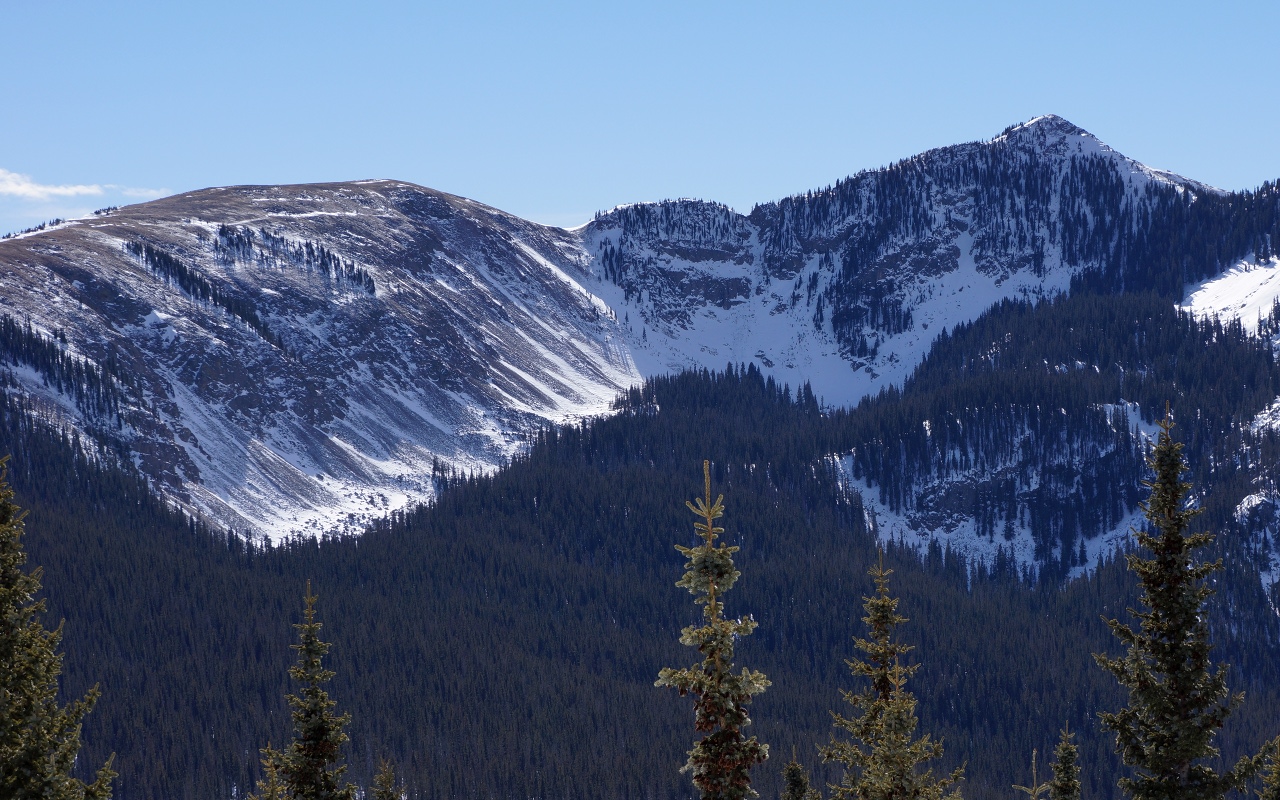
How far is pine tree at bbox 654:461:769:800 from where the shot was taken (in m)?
22.5

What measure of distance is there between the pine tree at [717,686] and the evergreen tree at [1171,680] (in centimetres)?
756

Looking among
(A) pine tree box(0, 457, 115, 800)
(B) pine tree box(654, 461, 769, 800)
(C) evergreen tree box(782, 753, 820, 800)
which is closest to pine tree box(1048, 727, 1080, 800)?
(C) evergreen tree box(782, 753, 820, 800)

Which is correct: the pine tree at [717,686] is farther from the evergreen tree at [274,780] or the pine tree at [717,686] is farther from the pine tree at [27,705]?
the evergreen tree at [274,780]

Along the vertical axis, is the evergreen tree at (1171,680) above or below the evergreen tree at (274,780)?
above

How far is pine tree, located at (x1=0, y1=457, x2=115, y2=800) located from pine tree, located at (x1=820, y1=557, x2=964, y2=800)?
54.9ft

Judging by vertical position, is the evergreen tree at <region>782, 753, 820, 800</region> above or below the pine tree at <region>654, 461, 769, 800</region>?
below

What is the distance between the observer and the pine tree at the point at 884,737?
27594mm

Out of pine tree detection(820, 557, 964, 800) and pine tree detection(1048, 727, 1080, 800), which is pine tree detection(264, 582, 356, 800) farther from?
pine tree detection(1048, 727, 1080, 800)

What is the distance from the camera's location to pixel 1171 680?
24.7 meters

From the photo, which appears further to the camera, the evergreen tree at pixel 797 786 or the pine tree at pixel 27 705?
the evergreen tree at pixel 797 786

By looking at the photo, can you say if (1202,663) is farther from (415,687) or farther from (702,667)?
(415,687)

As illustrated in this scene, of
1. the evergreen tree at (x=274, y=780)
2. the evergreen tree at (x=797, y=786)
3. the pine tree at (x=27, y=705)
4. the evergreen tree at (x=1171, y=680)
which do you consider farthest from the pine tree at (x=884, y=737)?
the pine tree at (x=27, y=705)

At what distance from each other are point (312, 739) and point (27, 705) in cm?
731

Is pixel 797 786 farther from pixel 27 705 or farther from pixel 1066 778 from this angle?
pixel 27 705
